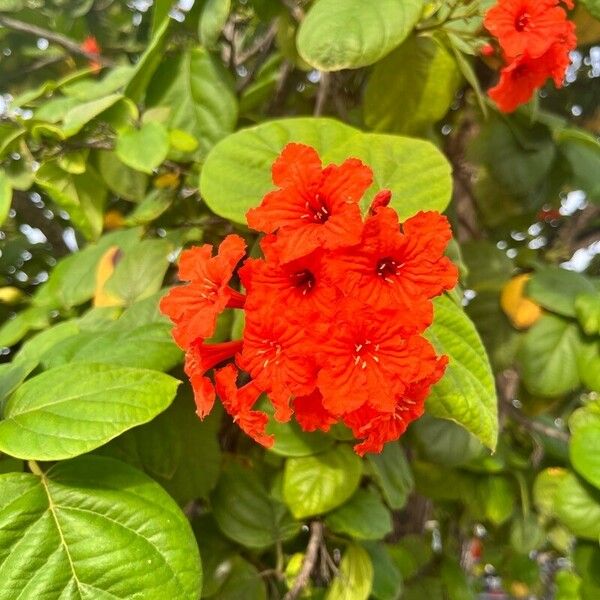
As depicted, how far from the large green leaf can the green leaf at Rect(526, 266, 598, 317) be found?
0.29 m

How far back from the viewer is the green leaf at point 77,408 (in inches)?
14.4

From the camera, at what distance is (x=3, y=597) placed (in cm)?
35

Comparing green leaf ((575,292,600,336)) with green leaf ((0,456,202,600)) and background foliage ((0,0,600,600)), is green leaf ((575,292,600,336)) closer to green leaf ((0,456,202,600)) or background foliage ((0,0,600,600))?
background foliage ((0,0,600,600))

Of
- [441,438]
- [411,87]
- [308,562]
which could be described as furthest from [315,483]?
[411,87]

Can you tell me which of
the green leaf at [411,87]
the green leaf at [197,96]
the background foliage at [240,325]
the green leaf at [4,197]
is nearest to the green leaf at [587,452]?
the background foliage at [240,325]

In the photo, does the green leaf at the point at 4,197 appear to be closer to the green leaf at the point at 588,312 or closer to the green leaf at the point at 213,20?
the green leaf at the point at 213,20

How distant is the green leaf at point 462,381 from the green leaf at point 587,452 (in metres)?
0.22

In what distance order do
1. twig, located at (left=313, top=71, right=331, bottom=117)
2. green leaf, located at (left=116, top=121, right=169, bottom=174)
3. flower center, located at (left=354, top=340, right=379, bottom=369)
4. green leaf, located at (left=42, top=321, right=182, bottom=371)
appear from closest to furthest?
flower center, located at (left=354, top=340, right=379, bottom=369), green leaf, located at (left=42, top=321, right=182, bottom=371), green leaf, located at (left=116, top=121, right=169, bottom=174), twig, located at (left=313, top=71, right=331, bottom=117)

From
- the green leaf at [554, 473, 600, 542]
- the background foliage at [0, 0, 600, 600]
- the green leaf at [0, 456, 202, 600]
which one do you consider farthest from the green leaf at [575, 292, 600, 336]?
the green leaf at [0, 456, 202, 600]

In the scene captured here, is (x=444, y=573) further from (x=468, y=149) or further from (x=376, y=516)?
(x=468, y=149)

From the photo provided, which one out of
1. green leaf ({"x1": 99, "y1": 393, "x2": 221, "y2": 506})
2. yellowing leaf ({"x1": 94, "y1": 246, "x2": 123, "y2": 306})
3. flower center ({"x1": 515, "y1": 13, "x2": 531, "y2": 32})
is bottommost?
green leaf ({"x1": 99, "y1": 393, "x2": 221, "y2": 506})

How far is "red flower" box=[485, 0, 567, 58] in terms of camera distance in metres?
0.51

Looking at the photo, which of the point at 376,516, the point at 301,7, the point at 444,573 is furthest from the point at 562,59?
the point at 444,573

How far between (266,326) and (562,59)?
0.35 meters
